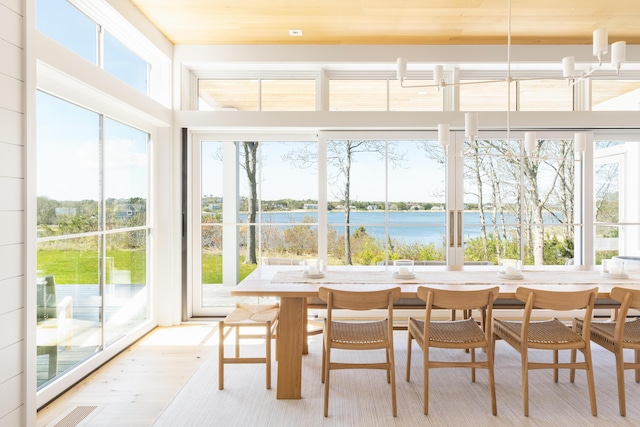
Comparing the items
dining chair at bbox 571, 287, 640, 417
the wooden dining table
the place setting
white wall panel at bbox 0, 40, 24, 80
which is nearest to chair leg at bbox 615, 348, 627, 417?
dining chair at bbox 571, 287, 640, 417

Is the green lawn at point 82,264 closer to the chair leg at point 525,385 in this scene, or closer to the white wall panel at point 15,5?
the white wall panel at point 15,5

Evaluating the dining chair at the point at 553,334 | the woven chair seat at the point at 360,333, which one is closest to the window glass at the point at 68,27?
the woven chair seat at the point at 360,333

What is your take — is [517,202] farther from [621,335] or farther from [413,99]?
[621,335]

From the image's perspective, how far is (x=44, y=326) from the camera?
2627 millimetres

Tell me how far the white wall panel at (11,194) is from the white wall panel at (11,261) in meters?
0.21

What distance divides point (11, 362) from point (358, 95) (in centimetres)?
366

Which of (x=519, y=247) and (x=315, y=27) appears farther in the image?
(x=519, y=247)

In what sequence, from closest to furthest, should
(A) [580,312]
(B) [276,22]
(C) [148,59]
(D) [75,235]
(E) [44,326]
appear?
(E) [44,326]
(D) [75,235]
(B) [276,22]
(C) [148,59]
(A) [580,312]

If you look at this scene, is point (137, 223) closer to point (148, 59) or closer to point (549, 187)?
point (148, 59)

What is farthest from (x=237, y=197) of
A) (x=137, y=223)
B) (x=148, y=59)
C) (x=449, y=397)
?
(x=449, y=397)

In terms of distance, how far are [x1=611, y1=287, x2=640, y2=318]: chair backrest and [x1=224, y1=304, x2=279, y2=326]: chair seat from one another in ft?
7.27

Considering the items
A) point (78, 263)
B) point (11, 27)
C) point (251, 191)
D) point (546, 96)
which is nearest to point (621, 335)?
point (546, 96)

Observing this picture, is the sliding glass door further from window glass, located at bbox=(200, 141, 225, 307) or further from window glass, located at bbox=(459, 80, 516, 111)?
window glass, located at bbox=(459, 80, 516, 111)

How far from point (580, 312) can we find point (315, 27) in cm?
401
